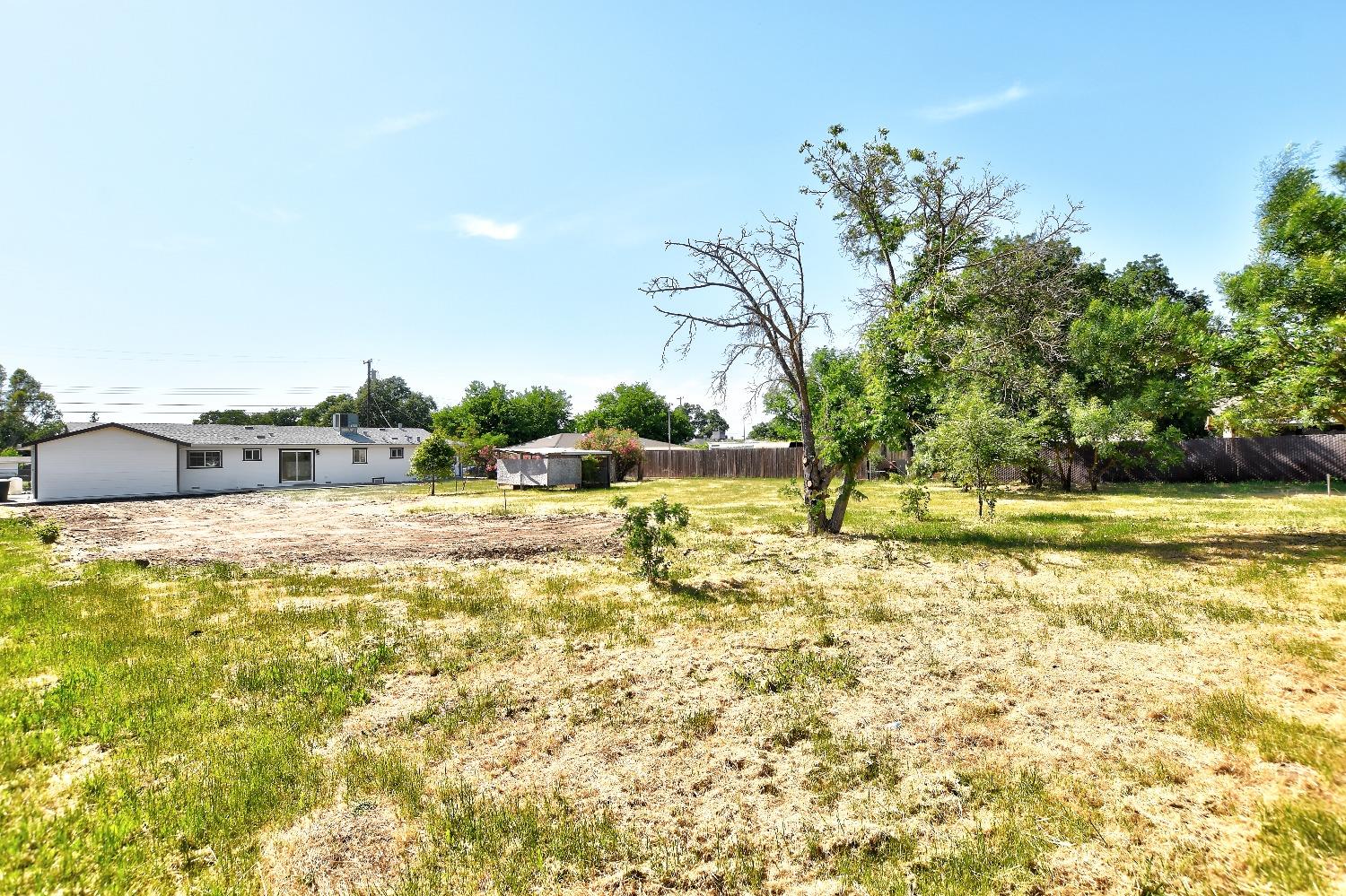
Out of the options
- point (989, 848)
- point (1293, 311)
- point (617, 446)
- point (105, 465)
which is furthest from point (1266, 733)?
point (105, 465)

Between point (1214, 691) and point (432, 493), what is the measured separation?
2861 cm

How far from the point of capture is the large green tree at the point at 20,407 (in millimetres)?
60594

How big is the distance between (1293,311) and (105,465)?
4179cm

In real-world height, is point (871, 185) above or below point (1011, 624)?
above

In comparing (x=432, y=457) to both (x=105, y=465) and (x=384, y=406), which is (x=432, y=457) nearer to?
(x=105, y=465)

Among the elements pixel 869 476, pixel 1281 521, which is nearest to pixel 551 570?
pixel 1281 521

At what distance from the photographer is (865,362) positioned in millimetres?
11766

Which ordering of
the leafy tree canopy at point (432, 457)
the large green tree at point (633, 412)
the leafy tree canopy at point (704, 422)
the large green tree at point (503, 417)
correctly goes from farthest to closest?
1. the leafy tree canopy at point (704, 422)
2. the large green tree at point (633, 412)
3. the large green tree at point (503, 417)
4. the leafy tree canopy at point (432, 457)

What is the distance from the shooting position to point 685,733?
3.94m

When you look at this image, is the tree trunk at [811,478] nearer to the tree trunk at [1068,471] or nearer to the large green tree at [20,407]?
the tree trunk at [1068,471]

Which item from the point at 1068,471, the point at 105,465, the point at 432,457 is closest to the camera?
the point at 1068,471

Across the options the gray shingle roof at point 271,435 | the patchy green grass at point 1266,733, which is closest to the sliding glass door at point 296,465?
the gray shingle roof at point 271,435

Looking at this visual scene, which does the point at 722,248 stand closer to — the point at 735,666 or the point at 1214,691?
the point at 735,666

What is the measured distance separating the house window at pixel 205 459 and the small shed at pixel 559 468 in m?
16.6
